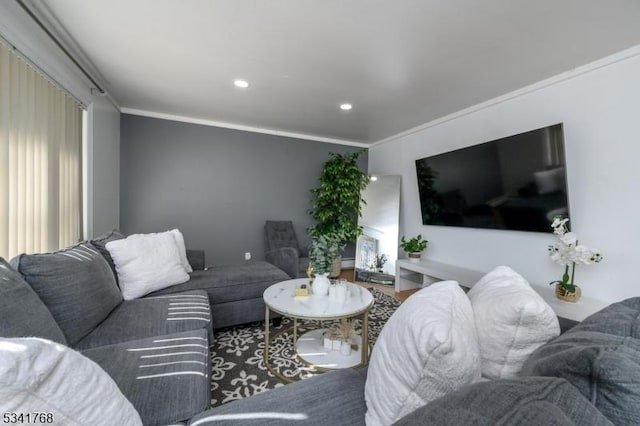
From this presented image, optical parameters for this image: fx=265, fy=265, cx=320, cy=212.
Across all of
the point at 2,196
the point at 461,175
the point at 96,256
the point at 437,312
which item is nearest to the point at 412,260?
the point at 461,175

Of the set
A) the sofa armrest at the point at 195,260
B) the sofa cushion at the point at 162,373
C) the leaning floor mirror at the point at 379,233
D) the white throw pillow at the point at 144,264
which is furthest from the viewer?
the leaning floor mirror at the point at 379,233

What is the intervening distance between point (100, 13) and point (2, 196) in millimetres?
1278

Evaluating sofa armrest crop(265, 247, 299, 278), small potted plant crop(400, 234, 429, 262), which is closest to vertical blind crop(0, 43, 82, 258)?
sofa armrest crop(265, 247, 299, 278)

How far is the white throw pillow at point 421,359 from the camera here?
674 millimetres

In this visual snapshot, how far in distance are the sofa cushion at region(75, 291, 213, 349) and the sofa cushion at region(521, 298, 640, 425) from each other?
1664mm

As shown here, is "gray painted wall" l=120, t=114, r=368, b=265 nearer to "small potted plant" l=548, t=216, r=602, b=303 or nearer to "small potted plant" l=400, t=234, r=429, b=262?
"small potted plant" l=400, t=234, r=429, b=262


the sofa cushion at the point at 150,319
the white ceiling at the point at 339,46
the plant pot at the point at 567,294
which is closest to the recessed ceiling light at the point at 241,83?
the white ceiling at the point at 339,46

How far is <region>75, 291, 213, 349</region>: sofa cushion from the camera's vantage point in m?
1.41

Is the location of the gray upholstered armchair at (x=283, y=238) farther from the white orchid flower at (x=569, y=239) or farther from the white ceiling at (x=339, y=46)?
the white orchid flower at (x=569, y=239)

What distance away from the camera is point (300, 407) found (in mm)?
909

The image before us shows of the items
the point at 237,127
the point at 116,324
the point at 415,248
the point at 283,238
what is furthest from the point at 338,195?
the point at 116,324

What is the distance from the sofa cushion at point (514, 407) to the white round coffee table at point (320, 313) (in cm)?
125

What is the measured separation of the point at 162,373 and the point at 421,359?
1.03m

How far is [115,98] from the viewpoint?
3125mm
